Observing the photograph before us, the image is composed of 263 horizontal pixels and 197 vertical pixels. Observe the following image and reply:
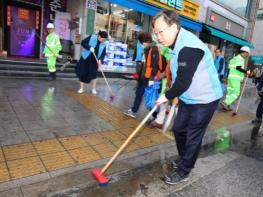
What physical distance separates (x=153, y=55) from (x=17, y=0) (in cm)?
744

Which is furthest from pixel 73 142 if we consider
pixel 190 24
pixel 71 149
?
pixel 190 24

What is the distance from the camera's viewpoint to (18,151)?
339cm

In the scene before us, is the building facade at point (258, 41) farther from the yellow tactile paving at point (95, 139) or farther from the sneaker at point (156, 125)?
the yellow tactile paving at point (95, 139)

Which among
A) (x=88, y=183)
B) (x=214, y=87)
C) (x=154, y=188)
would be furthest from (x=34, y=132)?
(x=214, y=87)

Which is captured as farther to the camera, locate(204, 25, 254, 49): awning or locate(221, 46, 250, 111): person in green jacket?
locate(204, 25, 254, 49): awning

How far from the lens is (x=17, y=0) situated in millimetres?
9695

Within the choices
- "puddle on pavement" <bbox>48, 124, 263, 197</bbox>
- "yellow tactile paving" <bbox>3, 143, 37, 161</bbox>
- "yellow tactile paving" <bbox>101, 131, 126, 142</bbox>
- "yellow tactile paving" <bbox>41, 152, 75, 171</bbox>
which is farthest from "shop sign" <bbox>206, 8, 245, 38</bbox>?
"yellow tactile paving" <bbox>3, 143, 37, 161</bbox>

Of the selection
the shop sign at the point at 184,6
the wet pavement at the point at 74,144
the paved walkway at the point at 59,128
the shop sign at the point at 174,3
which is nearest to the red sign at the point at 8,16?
the paved walkway at the point at 59,128

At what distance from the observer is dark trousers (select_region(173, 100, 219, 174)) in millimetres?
A: 2941

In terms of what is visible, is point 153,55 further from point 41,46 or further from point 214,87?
point 41,46

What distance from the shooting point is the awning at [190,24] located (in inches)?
520

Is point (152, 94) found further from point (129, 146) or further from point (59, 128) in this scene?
point (59, 128)

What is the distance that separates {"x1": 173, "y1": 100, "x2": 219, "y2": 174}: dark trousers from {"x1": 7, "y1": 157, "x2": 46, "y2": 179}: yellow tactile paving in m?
1.73

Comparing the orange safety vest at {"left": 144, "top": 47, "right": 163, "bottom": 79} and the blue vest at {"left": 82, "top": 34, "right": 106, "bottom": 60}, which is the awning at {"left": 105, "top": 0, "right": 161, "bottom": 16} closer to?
→ the blue vest at {"left": 82, "top": 34, "right": 106, "bottom": 60}
